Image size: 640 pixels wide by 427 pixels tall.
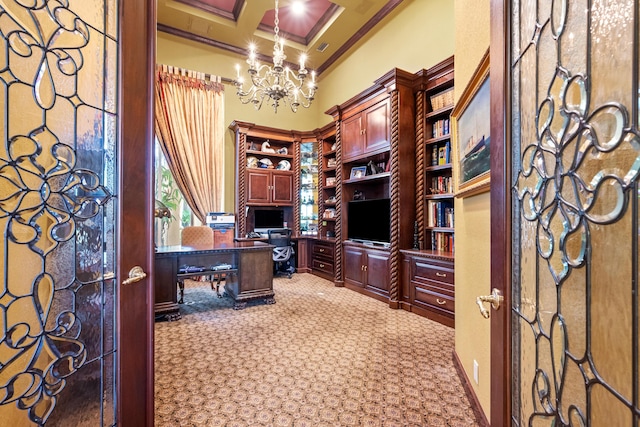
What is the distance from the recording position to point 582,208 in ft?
1.90

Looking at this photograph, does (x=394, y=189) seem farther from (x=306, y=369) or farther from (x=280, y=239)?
(x=306, y=369)

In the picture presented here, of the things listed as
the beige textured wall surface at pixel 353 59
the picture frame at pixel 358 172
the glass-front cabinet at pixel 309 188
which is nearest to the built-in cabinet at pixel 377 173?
the picture frame at pixel 358 172

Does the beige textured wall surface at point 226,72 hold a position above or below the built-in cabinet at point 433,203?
above

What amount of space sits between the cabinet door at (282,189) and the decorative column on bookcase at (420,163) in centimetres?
285

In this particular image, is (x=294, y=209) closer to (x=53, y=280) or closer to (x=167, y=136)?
(x=167, y=136)

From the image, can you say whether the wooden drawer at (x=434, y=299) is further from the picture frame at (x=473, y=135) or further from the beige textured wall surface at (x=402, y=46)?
the beige textured wall surface at (x=402, y=46)

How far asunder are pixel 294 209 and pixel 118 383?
5.00 metres

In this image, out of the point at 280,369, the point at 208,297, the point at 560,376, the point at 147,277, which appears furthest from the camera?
the point at 208,297

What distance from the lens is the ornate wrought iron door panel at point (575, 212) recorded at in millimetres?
477

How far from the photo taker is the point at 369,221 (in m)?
4.44

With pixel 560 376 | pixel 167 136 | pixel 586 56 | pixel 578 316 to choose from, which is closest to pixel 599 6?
pixel 586 56

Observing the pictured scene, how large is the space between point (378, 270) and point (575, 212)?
11.8 ft

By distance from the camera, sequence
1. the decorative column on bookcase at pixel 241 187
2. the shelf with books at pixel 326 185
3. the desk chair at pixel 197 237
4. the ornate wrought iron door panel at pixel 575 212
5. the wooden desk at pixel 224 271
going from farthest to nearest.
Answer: the shelf with books at pixel 326 185
the decorative column on bookcase at pixel 241 187
the desk chair at pixel 197 237
the wooden desk at pixel 224 271
the ornate wrought iron door panel at pixel 575 212

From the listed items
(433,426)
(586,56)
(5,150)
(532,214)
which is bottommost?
(433,426)
